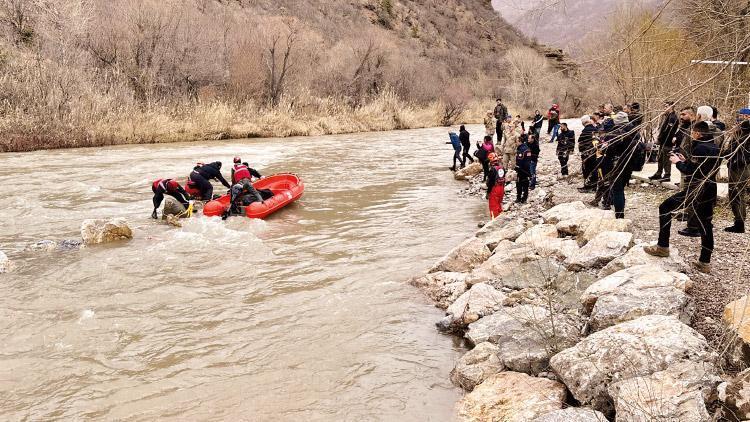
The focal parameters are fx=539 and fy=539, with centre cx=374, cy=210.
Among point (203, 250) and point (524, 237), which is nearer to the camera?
point (524, 237)

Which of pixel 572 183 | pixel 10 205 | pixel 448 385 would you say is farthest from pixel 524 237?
pixel 10 205

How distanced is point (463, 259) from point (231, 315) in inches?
127


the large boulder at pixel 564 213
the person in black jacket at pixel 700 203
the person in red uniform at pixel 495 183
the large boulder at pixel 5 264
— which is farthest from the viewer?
the person in red uniform at pixel 495 183

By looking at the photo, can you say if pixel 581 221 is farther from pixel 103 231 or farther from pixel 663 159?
pixel 103 231

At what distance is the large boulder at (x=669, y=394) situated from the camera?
3189 mm

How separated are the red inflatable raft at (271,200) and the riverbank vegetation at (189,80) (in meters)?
8.22

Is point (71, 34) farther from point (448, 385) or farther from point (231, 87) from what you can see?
Result: point (448, 385)

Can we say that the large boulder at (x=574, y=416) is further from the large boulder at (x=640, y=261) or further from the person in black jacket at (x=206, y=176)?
the person in black jacket at (x=206, y=176)

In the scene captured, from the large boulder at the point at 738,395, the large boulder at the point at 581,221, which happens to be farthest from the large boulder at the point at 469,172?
the large boulder at the point at 738,395

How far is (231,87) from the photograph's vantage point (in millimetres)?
29625

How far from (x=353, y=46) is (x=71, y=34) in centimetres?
1802

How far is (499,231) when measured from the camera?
848 centimetres

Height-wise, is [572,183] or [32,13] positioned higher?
[32,13]

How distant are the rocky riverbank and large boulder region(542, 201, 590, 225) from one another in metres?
0.10
